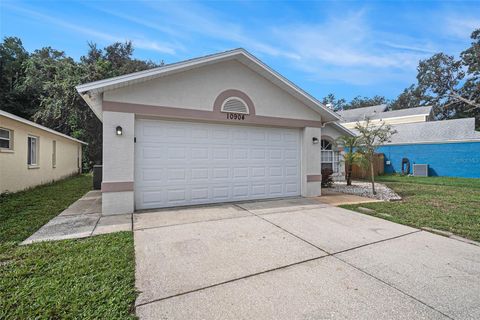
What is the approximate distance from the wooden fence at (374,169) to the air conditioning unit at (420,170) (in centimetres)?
214

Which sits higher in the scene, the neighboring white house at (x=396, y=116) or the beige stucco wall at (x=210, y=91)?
the neighboring white house at (x=396, y=116)

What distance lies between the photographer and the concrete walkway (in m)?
4.41

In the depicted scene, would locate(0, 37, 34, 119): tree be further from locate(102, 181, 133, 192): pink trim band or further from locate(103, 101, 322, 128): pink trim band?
locate(102, 181, 133, 192): pink trim band

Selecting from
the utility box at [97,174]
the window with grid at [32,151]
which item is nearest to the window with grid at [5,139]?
the window with grid at [32,151]

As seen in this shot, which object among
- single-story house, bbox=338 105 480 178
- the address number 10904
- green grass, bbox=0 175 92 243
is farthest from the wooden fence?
green grass, bbox=0 175 92 243

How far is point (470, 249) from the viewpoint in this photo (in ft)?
13.1

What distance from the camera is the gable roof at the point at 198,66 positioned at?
18.6 ft

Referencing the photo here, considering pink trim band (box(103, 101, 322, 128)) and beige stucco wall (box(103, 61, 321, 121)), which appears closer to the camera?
pink trim band (box(103, 101, 322, 128))

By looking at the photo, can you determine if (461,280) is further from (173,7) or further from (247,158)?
(173,7)

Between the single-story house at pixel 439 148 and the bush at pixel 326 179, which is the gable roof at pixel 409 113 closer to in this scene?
the single-story house at pixel 439 148

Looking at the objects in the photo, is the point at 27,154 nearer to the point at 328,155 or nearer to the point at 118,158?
the point at 118,158

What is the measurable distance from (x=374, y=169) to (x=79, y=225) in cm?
1813

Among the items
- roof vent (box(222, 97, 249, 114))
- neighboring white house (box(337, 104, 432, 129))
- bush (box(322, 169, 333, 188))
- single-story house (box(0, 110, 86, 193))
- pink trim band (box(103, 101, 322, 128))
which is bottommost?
bush (box(322, 169, 333, 188))

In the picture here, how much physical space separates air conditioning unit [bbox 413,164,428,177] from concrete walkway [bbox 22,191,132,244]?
64.4ft
